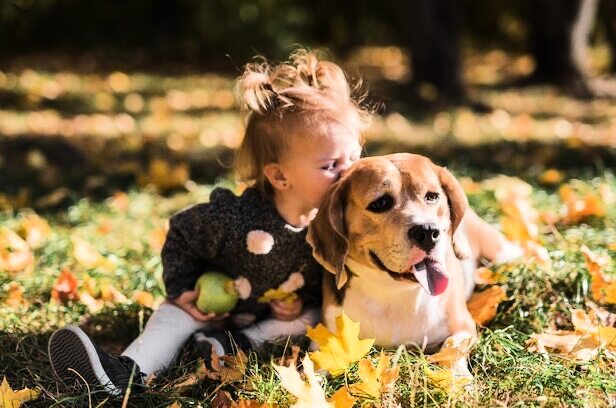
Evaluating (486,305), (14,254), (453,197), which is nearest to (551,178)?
(486,305)

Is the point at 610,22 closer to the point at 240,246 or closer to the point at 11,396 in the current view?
the point at 240,246

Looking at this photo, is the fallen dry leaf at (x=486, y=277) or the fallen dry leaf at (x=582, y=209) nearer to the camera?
the fallen dry leaf at (x=486, y=277)

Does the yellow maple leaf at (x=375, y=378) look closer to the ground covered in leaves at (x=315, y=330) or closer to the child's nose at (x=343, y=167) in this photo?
the ground covered in leaves at (x=315, y=330)

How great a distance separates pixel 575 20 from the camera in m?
11.2

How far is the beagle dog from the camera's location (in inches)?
121

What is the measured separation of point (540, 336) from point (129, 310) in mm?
1905

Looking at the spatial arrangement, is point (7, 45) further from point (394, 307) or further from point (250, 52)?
point (394, 307)

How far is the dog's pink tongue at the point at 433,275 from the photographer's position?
122 inches

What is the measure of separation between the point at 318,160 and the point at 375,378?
1108mm

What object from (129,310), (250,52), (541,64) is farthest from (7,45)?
(129,310)

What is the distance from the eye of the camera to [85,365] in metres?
3.15

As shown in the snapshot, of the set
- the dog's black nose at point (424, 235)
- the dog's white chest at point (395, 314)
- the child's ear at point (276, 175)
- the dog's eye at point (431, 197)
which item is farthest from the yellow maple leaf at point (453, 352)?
the child's ear at point (276, 175)

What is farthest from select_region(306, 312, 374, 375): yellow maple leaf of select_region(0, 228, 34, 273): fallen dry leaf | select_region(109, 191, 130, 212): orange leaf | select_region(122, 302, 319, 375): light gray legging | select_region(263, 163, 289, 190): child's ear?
select_region(109, 191, 130, 212): orange leaf

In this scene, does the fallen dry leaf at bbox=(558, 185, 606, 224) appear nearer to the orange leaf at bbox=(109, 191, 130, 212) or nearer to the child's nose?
the child's nose
